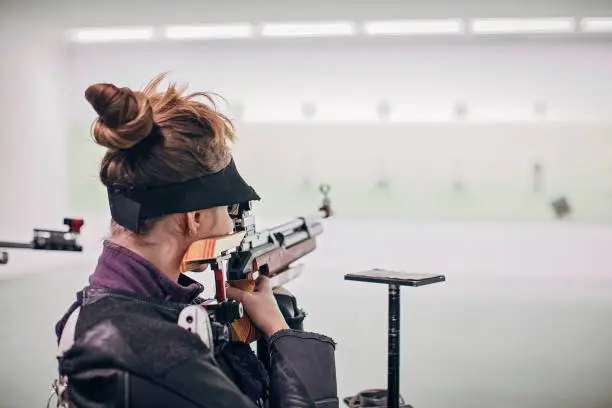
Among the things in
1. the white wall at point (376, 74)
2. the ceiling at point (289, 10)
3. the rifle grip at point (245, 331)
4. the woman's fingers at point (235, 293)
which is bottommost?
the rifle grip at point (245, 331)

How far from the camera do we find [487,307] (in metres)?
2.87

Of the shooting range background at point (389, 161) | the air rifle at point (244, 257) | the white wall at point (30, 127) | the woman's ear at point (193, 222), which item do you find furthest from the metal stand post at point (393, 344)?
the white wall at point (30, 127)

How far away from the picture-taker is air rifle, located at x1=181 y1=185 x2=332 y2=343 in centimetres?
100

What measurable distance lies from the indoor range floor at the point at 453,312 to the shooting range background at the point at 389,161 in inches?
0.4

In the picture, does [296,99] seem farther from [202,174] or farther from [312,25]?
[202,174]

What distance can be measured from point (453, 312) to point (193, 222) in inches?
84.9

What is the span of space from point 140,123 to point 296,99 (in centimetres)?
212

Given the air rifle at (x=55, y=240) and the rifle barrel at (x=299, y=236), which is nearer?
the air rifle at (x=55, y=240)

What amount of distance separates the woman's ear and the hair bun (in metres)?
0.16

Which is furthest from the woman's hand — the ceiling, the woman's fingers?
the ceiling

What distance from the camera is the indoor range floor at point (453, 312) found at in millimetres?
2357

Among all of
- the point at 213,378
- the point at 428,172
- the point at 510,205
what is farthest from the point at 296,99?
the point at 213,378

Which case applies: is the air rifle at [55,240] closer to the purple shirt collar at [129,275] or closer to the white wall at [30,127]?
the purple shirt collar at [129,275]

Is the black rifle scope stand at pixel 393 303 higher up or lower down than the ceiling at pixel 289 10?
lower down
